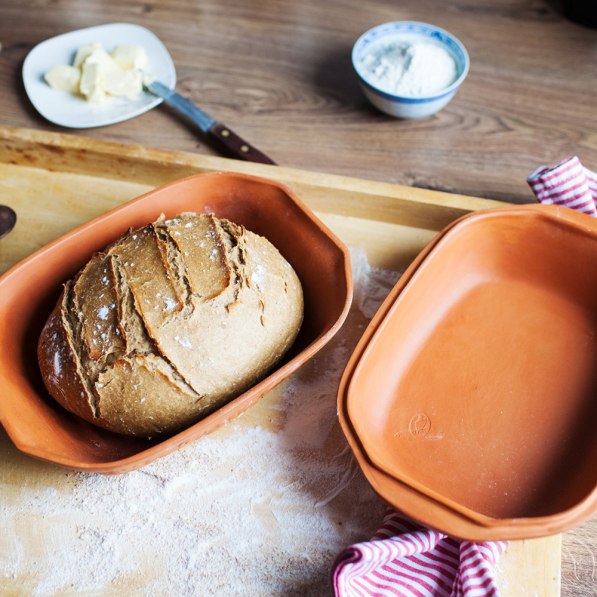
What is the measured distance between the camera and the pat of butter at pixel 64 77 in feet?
3.99

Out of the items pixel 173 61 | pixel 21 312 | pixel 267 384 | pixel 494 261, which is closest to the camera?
pixel 267 384

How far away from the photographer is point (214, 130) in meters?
1.15

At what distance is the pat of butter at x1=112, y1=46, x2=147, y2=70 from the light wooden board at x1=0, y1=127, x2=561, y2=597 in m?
0.31

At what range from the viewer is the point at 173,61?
4.42 ft

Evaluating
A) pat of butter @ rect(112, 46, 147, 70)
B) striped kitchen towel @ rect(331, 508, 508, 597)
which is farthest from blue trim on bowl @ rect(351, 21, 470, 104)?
striped kitchen towel @ rect(331, 508, 508, 597)

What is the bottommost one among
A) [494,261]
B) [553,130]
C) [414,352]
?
[414,352]

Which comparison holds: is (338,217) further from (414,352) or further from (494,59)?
(494,59)

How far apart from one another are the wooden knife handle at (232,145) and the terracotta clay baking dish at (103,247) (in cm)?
22

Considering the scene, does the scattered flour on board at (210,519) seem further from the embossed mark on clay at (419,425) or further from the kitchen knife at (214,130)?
the kitchen knife at (214,130)

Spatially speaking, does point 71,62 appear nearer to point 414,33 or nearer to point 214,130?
point 214,130

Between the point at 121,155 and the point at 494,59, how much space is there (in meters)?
0.97

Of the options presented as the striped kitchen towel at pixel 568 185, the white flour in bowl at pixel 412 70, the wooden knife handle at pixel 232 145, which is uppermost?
the white flour in bowl at pixel 412 70

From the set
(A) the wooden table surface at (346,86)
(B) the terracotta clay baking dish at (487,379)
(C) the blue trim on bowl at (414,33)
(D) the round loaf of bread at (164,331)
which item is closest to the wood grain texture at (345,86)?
(A) the wooden table surface at (346,86)

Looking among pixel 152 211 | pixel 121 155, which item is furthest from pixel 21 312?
pixel 121 155
